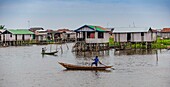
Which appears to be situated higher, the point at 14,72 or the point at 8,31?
the point at 8,31

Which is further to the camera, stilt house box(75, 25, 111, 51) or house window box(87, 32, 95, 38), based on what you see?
house window box(87, 32, 95, 38)

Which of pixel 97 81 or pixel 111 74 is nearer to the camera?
pixel 97 81

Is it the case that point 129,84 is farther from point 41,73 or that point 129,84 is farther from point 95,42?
point 95,42

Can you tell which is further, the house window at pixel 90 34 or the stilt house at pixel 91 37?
the house window at pixel 90 34

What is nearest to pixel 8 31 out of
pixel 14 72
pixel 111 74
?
pixel 14 72

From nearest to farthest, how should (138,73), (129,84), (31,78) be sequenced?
(129,84)
(31,78)
(138,73)

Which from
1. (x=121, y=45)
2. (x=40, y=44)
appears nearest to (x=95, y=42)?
(x=121, y=45)

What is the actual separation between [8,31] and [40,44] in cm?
1062

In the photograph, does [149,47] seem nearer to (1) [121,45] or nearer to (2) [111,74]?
(1) [121,45]

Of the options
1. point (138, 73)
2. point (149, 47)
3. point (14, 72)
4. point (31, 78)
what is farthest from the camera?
point (149, 47)

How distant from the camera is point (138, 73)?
23828 millimetres

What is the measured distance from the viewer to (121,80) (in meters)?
21.0

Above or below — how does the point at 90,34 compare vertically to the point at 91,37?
above

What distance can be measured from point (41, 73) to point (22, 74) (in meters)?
1.30
